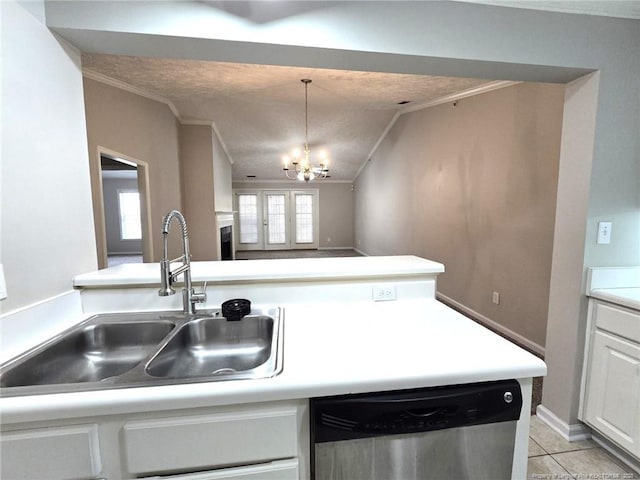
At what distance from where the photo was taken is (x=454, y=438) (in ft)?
2.83

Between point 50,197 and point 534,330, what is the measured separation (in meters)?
3.48

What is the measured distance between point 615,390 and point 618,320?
1.18ft

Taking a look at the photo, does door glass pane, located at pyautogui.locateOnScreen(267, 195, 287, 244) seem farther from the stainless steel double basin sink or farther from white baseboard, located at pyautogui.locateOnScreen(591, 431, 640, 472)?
white baseboard, located at pyautogui.locateOnScreen(591, 431, 640, 472)

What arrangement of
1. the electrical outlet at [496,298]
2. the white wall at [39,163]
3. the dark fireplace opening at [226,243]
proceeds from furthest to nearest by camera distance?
the dark fireplace opening at [226,243], the electrical outlet at [496,298], the white wall at [39,163]

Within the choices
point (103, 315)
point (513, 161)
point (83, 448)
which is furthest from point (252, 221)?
point (83, 448)

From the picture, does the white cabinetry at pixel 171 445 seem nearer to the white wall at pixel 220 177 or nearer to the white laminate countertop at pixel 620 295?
the white laminate countertop at pixel 620 295

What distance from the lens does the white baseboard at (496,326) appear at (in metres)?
2.73

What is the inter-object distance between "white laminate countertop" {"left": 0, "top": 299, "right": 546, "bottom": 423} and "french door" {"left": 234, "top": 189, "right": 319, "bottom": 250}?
8.67m

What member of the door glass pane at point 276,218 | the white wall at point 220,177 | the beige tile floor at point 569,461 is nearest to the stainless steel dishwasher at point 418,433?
the beige tile floor at point 569,461

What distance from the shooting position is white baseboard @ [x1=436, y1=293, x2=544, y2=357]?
8.95ft

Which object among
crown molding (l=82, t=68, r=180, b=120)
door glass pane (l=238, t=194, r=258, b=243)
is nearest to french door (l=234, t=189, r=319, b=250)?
door glass pane (l=238, t=194, r=258, b=243)

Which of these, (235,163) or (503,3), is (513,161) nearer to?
(503,3)

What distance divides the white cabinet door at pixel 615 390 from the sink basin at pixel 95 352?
83.8 inches

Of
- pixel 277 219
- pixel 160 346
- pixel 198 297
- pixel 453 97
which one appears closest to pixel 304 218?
pixel 277 219
